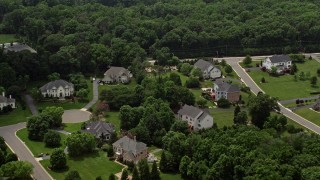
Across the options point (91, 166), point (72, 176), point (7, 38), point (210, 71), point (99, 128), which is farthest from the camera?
point (7, 38)

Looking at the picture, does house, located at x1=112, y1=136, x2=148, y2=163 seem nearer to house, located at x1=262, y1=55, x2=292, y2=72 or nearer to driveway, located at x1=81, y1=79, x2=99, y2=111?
driveway, located at x1=81, y1=79, x2=99, y2=111

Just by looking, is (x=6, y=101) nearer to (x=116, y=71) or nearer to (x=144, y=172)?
(x=116, y=71)

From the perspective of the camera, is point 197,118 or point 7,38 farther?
point 7,38

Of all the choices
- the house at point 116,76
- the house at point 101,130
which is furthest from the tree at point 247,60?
the house at point 101,130

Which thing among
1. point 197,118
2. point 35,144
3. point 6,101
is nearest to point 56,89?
point 6,101

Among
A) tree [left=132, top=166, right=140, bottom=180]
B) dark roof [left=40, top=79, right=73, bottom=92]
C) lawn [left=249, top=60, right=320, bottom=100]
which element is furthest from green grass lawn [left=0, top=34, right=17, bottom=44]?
tree [left=132, top=166, right=140, bottom=180]

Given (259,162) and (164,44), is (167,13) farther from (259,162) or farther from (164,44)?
(259,162)
